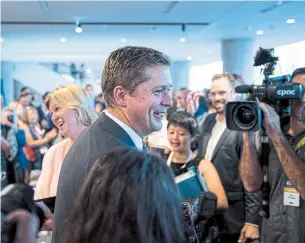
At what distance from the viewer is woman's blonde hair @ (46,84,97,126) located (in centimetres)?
258

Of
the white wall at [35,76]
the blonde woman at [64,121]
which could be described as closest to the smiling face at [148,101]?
the blonde woman at [64,121]

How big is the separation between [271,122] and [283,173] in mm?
263

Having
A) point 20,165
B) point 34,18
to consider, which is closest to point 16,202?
point 20,165

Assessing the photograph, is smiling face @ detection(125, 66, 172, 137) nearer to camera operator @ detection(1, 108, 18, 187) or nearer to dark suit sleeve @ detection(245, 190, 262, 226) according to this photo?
dark suit sleeve @ detection(245, 190, 262, 226)

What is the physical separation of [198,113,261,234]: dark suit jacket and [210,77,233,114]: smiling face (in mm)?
396

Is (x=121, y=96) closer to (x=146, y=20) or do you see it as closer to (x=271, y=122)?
(x=271, y=122)

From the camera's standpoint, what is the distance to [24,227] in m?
1.07

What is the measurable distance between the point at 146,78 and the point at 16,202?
514 mm

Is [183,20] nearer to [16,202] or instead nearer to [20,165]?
[20,165]

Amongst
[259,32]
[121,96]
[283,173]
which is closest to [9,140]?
[259,32]

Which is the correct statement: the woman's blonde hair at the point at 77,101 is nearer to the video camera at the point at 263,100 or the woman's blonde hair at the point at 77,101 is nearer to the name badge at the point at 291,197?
the video camera at the point at 263,100

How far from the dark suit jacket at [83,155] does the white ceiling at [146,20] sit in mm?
1792

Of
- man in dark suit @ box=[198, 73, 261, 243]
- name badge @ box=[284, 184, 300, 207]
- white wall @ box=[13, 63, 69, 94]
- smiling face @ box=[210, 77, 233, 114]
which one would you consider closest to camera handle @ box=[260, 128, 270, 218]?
name badge @ box=[284, 184, 300, 207]

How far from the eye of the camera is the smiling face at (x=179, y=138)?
287 centimetres
